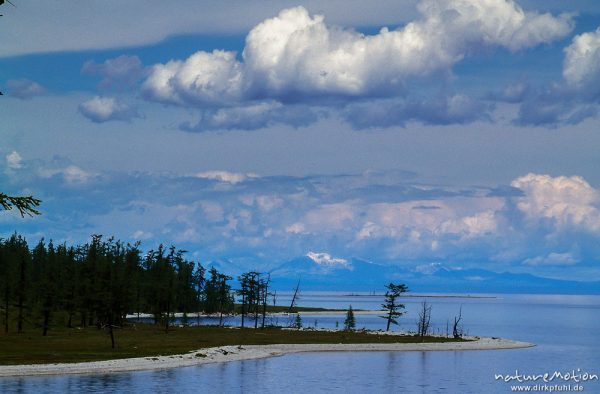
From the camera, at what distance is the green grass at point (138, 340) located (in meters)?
96.0

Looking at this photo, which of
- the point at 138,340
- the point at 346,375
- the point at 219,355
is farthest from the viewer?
the point at 138,340

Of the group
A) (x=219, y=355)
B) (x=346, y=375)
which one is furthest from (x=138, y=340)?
(x=346, y=375)

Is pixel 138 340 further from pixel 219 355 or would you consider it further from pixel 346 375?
pixel 346 375

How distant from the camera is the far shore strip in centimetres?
8494

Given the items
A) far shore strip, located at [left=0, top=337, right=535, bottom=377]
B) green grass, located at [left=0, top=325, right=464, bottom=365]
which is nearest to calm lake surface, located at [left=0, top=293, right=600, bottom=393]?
far shore strip, located at [left=0, top=337, right=535, bottom=377]

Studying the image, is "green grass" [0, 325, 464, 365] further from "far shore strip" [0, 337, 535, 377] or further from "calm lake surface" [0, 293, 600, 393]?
"calm lake surface" [0, 293, 600, 393]

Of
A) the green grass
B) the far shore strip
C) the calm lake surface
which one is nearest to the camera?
the calm lake surface

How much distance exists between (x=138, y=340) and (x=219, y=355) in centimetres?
2170

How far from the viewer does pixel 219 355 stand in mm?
108750

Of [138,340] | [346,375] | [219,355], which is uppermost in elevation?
[138,340]

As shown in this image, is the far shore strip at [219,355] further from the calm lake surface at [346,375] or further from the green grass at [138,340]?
the green grass at [138,340]

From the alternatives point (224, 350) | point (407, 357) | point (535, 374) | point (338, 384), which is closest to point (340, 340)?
point (407, 357)

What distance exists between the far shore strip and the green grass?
10.7 feet

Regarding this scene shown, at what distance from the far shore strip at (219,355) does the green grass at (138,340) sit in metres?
3.26
